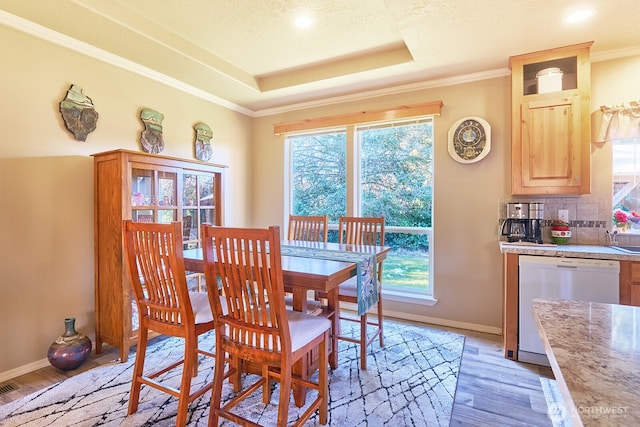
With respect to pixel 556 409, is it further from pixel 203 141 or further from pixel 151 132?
pixel 203 141

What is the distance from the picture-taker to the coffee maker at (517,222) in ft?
9.05

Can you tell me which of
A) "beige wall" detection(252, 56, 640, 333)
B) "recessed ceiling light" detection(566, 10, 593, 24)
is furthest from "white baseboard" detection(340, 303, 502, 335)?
"recessed ceiling light" detection(566, 10, 593, 24)

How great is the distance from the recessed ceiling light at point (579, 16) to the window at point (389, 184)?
4.33ft

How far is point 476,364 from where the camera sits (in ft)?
7.88

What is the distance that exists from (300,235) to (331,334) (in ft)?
3.47

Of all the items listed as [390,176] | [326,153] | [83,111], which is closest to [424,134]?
[390,176]

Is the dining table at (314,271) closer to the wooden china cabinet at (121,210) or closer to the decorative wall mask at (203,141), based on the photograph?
the wooden china cabinet at (121,210)

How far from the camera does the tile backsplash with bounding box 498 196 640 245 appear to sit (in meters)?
2.63

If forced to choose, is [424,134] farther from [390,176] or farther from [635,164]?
[635,164]

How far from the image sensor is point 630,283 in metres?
2.16

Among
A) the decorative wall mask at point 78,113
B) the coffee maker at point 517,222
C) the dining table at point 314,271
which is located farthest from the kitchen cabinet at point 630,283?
the decorative wall mask at point 78,113

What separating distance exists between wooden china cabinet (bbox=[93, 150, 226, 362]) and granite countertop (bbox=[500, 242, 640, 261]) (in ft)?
9.39

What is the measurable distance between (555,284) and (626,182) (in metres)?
1.16

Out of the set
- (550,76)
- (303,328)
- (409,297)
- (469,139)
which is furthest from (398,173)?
(303,328)
